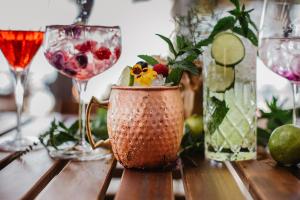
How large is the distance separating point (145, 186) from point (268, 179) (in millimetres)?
223

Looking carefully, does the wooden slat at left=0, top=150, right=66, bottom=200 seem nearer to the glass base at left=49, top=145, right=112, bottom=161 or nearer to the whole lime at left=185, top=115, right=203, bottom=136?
the glass base at left=49, top=145, right=112, bottom=161

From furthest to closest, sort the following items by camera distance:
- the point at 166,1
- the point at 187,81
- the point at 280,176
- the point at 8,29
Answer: the point at 166,1
the point at 187,81
the point at 8,29
the point at 280,176

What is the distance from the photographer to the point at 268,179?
0.94 m

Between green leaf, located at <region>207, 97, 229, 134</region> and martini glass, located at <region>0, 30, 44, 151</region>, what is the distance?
443mm

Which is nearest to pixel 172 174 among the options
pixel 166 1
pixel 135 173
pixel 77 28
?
pixel 135 173

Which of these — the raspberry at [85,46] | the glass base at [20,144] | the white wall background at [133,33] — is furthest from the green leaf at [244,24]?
the white wall background at [133,33]

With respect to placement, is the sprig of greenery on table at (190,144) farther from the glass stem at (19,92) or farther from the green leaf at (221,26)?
the glass stem at (19,92)

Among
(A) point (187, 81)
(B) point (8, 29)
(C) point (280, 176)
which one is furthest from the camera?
(A) point (187, 81)

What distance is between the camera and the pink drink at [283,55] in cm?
108

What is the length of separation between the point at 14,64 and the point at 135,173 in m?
0.54

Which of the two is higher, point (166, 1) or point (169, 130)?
point (166, 1)

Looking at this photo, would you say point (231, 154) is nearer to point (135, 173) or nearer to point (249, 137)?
point (249, 137)

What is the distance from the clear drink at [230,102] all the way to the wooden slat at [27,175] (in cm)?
32

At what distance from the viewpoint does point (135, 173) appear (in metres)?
0.98
